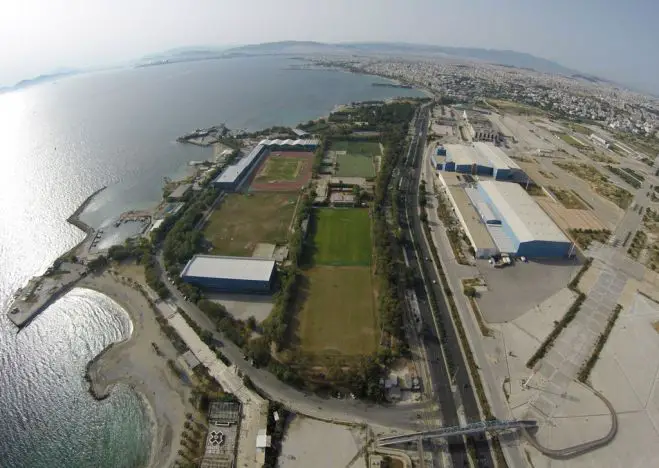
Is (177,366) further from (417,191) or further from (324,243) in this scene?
(417,191)

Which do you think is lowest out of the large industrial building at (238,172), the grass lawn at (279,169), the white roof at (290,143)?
the grass lawn at (279,169)

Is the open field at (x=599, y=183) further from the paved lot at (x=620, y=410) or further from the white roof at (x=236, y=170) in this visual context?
the white roof at (x=236, y=170)

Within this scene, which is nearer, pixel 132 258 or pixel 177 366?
pixel 177 366

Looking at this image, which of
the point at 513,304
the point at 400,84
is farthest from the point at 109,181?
the point at 400,84

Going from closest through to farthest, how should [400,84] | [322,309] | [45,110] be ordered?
1. [322,309]
2. [45,110]
3. [400,84]

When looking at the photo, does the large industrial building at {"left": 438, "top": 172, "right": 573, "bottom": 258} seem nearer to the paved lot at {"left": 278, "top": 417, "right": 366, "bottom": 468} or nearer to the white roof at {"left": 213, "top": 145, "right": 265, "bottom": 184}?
the paved lot at {"left": 278, "top": 417, "right": 366, "bottom": 468}

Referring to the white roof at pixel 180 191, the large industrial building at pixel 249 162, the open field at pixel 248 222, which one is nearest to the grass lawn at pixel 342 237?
the open field at pixel 248 222
